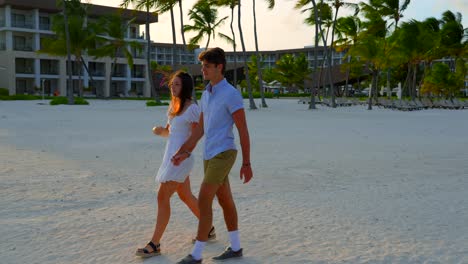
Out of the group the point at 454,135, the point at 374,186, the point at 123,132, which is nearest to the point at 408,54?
the point at 454,135

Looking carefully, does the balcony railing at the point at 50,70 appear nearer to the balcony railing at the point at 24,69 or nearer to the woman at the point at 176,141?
the balcony railing at the point at 24,69

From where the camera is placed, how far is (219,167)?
359 cm

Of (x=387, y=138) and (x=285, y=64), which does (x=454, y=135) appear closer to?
(x=387, y=138)

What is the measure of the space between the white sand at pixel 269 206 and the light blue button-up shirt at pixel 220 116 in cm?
90

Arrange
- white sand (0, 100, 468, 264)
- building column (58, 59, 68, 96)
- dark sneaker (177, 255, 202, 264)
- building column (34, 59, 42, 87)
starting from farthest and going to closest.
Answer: building column (58, 59, 68, 96) < building column (34, 59, 42, 87) < white sand (0, 100, 468, 264) < dark sneaker (177, 255, 202, 264)

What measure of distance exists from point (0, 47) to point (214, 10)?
28798mm

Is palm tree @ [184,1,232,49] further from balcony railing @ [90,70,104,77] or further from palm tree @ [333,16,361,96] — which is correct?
balcony railing @ [90,70,104,77]

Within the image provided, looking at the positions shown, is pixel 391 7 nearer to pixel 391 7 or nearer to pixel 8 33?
pixel 391 7

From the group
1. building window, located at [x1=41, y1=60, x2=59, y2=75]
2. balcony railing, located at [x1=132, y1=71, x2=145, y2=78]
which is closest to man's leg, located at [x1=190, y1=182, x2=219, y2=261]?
building window, located at [x1=41, y1=60, x2=59, y2=75]

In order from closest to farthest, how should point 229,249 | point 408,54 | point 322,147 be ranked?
point 229,249 < point 322,147 < point 408,54

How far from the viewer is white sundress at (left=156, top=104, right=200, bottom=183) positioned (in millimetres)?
3959

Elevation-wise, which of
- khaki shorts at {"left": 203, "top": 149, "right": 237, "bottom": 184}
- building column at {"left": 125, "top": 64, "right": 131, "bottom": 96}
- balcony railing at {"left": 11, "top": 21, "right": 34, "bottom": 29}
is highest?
balcony railing at {"left": 11, "top": 21, "right": 34, "bottom": 29}

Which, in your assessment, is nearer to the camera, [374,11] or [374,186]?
[374,186]

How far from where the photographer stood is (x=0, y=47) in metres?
56.3
